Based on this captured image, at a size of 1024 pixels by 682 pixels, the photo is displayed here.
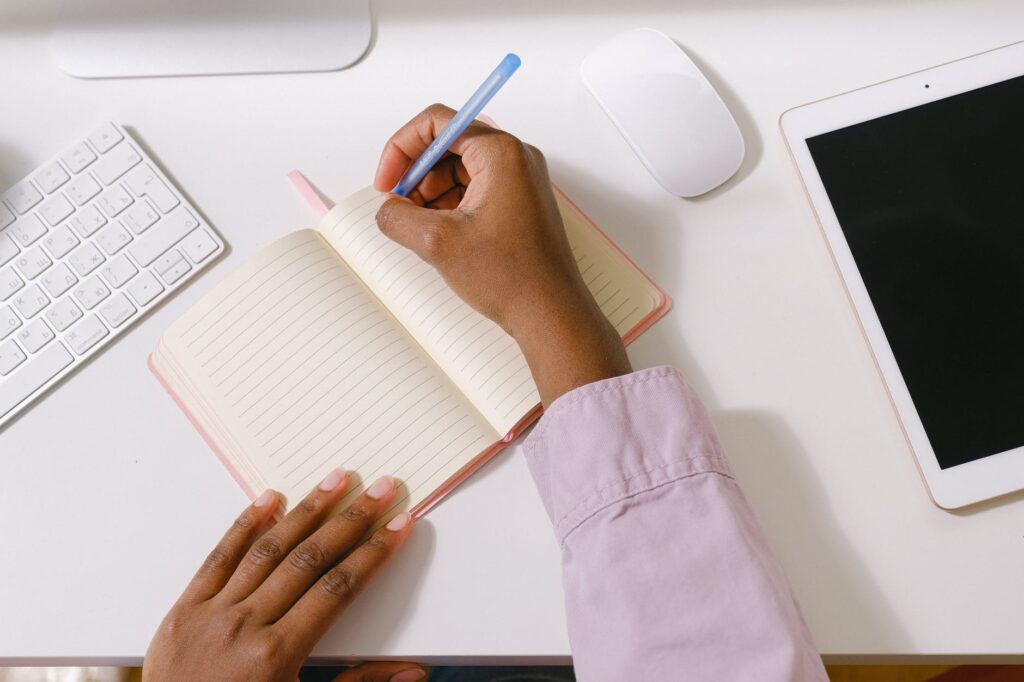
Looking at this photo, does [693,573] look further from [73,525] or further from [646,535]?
[73,525]

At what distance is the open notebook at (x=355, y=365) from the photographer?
56 cm

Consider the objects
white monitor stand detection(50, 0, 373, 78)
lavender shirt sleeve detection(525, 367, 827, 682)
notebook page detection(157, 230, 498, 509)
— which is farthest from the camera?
white monitor stand detection(50, 0, 373, 78)

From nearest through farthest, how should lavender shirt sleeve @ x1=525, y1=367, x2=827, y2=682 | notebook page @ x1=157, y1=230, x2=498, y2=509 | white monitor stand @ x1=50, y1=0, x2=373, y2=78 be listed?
1. lavender shirt sleeve @ x1=525, y1=367, x2=827, y2=682
2. notebook page @ x1=157, y1=230, x2=498, y2=509
3. white monitor stand @ x1=50, y1=0, x2=373, y2=78

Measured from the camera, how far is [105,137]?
0.65 meters

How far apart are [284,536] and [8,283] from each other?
0.30m

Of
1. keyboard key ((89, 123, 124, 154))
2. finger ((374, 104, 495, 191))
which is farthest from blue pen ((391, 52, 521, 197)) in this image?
keyboard key ((89, 123, 124, 154))

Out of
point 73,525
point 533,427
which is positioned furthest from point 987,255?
point 73,525

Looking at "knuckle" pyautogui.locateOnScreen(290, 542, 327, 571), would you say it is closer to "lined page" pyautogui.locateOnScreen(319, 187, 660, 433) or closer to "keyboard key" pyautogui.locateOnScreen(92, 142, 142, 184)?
"lined page" pyautogui.locateOnScreen(319, 187, 660, 433)

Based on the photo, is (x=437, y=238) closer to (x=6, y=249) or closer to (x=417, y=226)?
(x=417, y=226)

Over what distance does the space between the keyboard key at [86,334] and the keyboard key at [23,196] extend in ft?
0.36

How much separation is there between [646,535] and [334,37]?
1.59ft

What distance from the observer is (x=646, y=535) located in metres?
0.48

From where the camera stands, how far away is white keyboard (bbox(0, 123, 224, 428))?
60 centimetres

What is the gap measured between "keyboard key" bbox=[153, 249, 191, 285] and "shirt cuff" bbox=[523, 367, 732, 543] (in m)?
0.31
